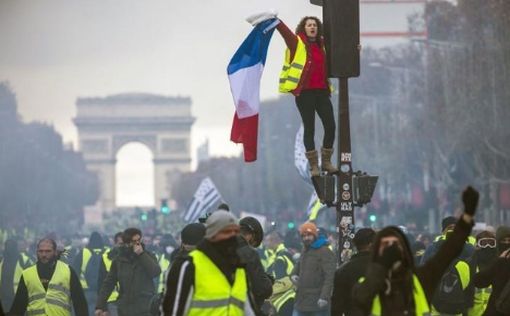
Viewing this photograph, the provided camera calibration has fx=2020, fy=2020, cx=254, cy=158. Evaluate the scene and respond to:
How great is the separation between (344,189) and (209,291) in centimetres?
469

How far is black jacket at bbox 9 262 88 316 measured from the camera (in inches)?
742

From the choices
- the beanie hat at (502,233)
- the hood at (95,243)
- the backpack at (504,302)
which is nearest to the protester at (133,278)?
the beanie hat at (502,233)

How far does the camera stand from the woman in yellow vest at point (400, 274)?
1177 centimetres

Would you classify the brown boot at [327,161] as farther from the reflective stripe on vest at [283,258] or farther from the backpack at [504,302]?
the reflective stripe on vest at [283,258]

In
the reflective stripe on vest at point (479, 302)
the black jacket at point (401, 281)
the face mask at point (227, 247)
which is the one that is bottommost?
the reflective stripe on vest at point (479, 302)

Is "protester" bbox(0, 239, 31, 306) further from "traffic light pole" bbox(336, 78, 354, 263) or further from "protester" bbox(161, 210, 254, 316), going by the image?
"protester" bbox(161, 210, 254, 316)

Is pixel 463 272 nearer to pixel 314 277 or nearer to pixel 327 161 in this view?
pixel 314 277

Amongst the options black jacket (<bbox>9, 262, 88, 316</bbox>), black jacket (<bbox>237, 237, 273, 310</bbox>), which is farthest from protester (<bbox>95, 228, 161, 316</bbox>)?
black jacket (<bbox>237, 237, 273, 310</bbox>)

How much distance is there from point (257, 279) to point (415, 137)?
72.2 metres

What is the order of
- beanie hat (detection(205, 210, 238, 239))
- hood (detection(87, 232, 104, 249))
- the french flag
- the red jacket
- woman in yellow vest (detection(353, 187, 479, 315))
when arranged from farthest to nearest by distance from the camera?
hood (detection(87, 232, 104, 249)) → the french flag → the red jacket → beanie hat (detection(205, 210, 238, 239)) → woman in yellow vest (detection(353, 187, 479, 315))

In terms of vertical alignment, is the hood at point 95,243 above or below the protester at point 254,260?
above

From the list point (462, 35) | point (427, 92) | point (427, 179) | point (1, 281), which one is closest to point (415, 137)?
point (427, 179)

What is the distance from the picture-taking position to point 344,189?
1720 centimetres

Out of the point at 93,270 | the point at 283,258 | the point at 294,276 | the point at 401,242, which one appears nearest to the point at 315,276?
the point at 294,276
